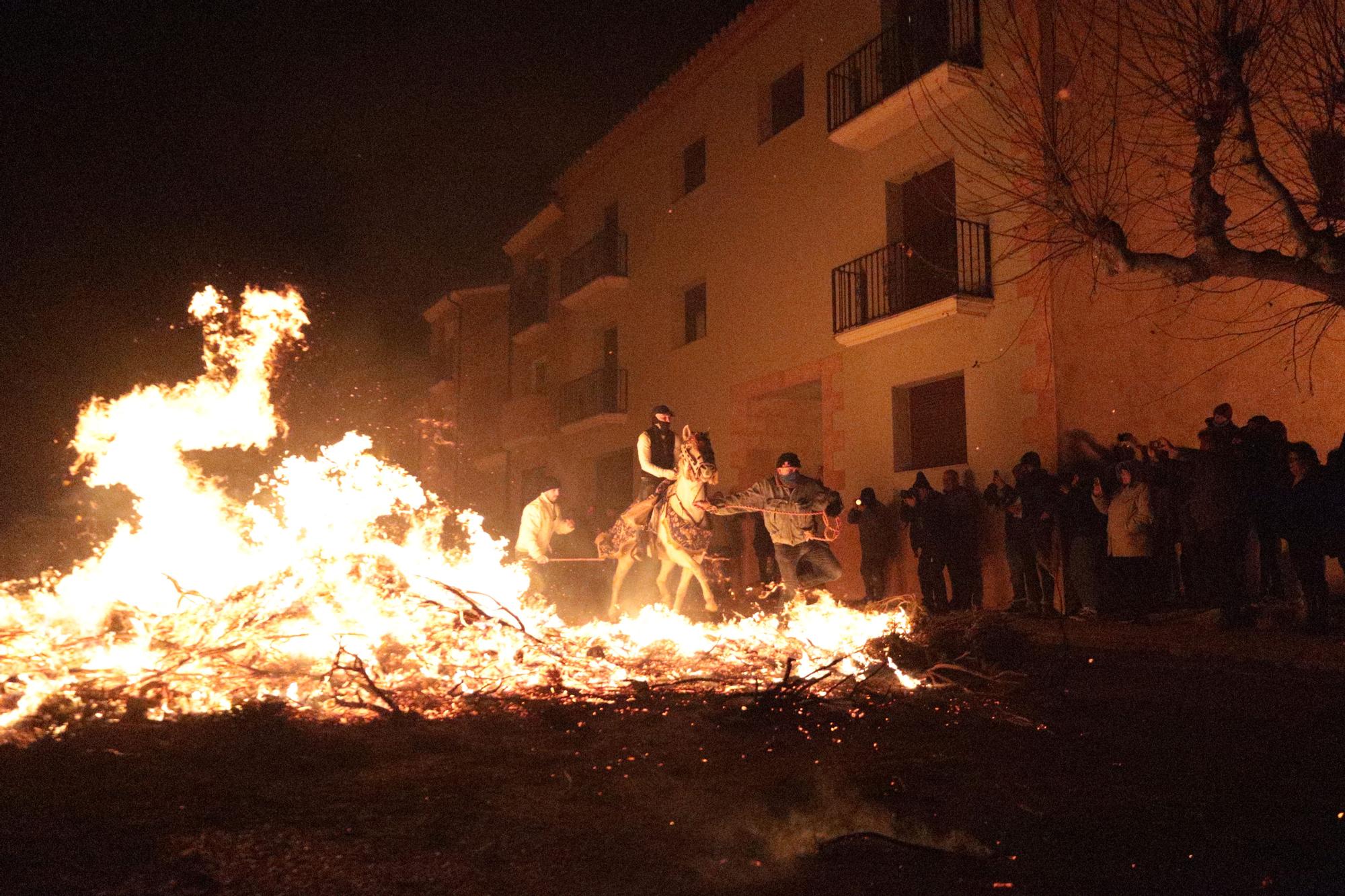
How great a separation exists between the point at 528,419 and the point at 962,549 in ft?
55.5

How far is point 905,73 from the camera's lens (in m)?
15.2

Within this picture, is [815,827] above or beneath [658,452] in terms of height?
beneath

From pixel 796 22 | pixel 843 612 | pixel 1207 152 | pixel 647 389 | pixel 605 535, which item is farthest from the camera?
pixel 647 389

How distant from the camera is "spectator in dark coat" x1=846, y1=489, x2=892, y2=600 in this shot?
1438cm

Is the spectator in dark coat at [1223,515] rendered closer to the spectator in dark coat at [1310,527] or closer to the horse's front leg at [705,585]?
the spectator in dark coat at [1310,527]

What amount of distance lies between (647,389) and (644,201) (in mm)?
4456

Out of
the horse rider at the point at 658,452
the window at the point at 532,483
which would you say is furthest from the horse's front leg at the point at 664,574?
the window at the point at 532,483

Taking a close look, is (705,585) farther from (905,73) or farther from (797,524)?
(905,73)

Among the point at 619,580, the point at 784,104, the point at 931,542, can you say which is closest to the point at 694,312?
the point at 784,104

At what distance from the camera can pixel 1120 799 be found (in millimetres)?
4270

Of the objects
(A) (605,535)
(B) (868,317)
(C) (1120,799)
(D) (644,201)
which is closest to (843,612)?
(A) (605,535)

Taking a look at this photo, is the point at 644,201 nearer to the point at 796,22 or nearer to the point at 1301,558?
the point at 796,22

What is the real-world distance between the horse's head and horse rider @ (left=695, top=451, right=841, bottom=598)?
58 cm

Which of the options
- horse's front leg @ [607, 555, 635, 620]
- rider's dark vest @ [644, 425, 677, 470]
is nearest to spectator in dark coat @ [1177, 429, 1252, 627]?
rider's dark vest @ [644, 425, 677, 470]
